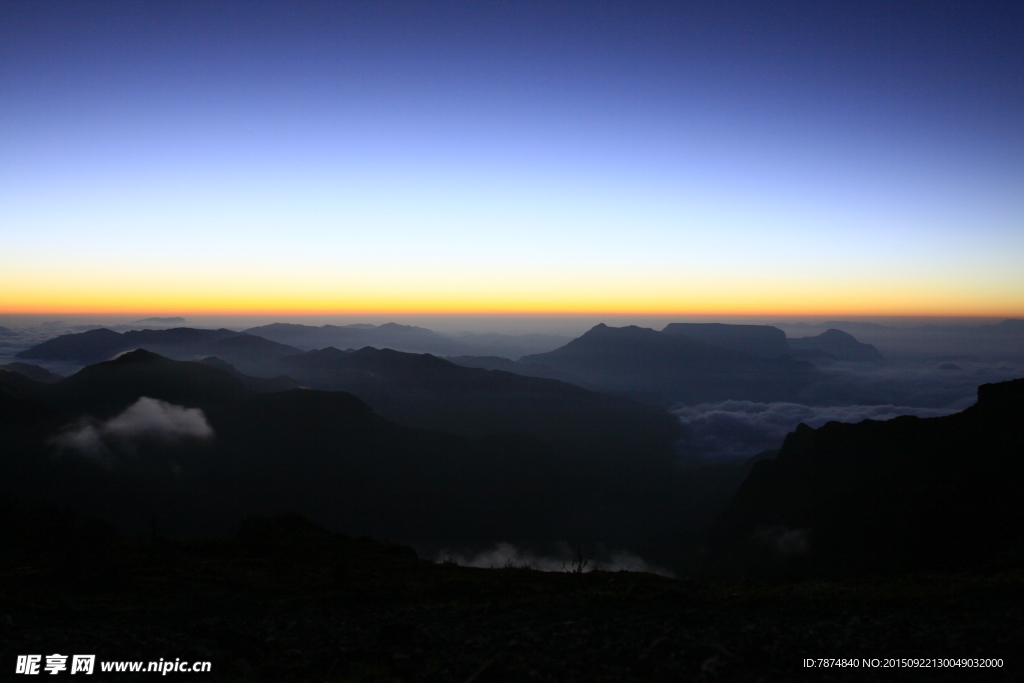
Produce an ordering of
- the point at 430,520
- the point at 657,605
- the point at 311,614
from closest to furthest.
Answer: the point at 657,605 < the point at 311,614 < the point at 430,520

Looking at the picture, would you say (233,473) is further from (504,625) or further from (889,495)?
(504,625)

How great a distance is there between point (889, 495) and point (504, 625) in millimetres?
107331

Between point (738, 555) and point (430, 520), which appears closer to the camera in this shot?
point (738, 555)

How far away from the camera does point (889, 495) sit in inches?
3551

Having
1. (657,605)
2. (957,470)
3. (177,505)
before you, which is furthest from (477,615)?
(177,505)

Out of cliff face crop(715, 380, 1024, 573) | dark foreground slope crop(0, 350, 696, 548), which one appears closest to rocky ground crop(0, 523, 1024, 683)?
Answer: cliff face crop(715, 380, 1024, 573)

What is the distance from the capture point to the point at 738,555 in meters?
124

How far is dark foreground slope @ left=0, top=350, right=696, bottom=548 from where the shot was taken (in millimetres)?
125875

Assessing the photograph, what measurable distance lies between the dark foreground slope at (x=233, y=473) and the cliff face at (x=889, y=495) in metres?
53.8

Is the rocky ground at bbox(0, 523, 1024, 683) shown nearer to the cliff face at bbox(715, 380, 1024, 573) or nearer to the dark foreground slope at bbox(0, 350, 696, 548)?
the cliff face at bbox(715, 380, 1024, 573)

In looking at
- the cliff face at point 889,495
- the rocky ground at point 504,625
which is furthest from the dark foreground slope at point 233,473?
the rocky ground at point 504,625

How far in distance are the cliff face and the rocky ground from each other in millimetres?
14917

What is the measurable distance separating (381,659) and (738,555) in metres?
138

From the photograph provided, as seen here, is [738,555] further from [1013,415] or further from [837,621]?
[837,621]
